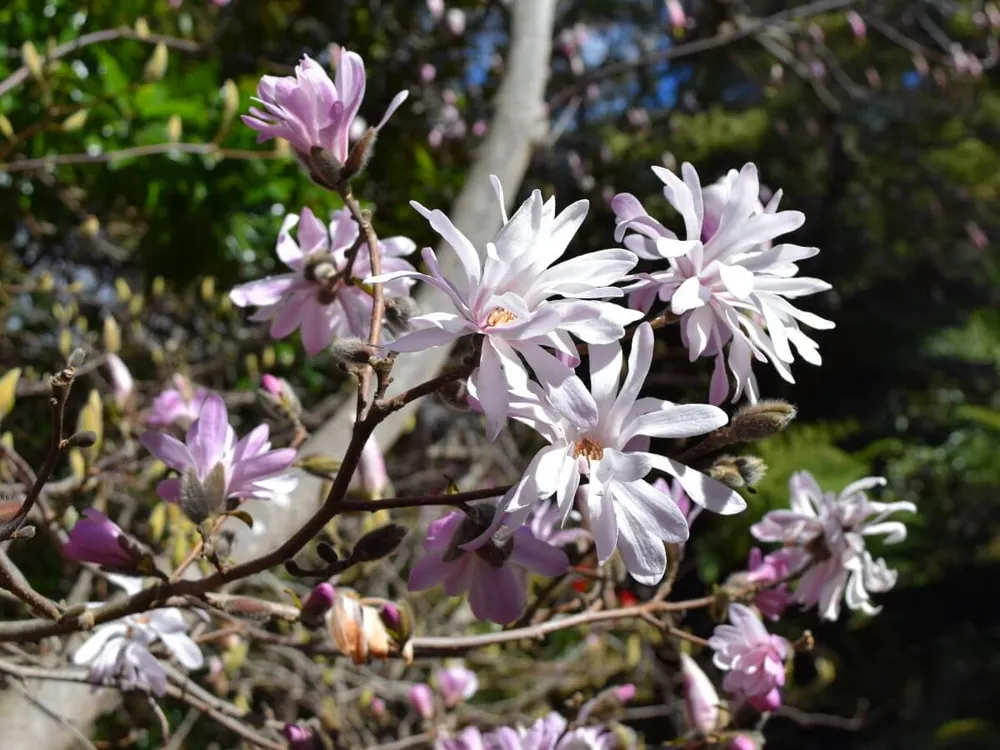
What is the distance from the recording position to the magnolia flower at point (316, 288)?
0.56m

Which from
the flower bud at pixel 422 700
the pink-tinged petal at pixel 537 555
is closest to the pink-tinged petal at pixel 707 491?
the pink-tinged petal at pixel 537 555

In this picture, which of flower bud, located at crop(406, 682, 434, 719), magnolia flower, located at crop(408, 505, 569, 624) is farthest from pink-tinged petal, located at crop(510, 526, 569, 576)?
flower bud, located at crop(406, 682, 434, 719)

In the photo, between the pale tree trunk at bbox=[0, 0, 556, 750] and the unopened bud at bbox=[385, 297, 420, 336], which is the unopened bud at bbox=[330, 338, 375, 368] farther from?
the pale tree trunk at bbox=[0, 0, 556, 750]

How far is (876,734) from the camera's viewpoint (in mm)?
3113

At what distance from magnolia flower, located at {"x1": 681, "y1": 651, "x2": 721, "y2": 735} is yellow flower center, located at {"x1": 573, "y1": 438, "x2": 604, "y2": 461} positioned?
0.39m

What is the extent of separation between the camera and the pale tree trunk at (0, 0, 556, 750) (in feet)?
2.39

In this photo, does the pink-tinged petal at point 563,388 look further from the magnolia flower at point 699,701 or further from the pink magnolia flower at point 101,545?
the magnolia flower at point 699,701

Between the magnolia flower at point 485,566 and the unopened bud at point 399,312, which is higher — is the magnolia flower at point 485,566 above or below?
below

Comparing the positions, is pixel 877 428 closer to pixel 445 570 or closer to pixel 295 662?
pixel 295 662

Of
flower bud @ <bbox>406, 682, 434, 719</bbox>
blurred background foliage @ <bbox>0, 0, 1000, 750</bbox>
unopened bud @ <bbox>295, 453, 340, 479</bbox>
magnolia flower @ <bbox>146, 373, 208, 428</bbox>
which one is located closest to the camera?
unopened bud @ <bbox>295, 453, 340, 479</bbox>

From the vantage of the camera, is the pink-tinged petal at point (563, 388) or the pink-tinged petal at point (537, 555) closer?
the pink-tinged petal at point (563, 388)

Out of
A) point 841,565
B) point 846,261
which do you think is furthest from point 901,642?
point 841,565

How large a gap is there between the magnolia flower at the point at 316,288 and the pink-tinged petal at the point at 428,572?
17 cm

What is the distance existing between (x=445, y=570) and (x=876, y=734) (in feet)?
10.6
